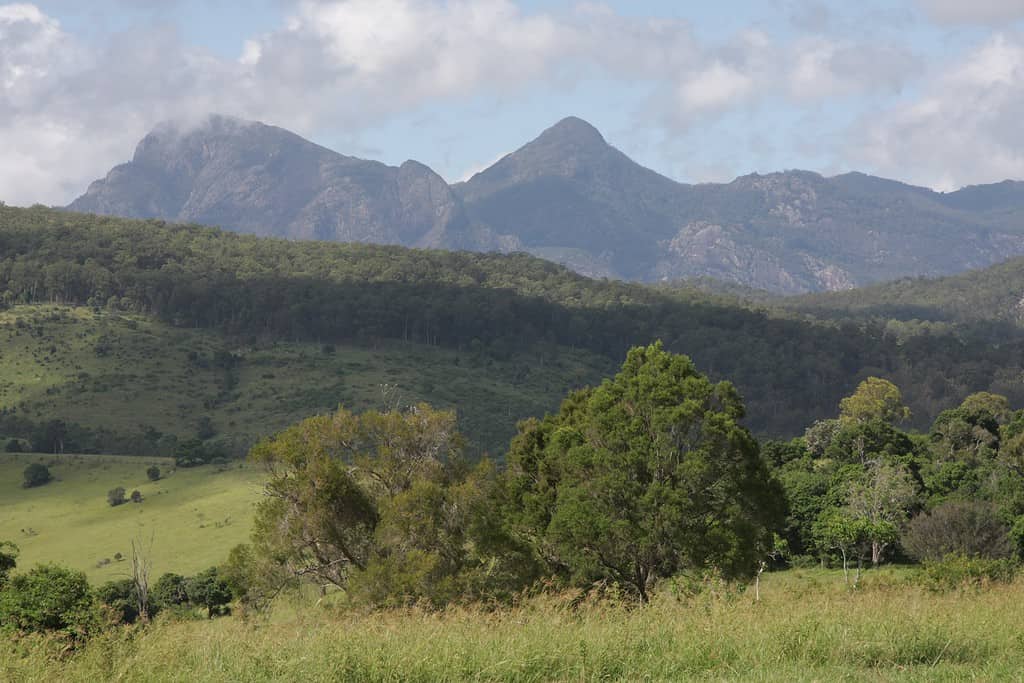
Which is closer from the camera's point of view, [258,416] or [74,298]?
[258,416]

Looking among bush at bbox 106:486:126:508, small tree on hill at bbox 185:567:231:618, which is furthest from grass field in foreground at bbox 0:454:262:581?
small tree on hill at bbox 185:567:231:618

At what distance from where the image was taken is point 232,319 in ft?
566

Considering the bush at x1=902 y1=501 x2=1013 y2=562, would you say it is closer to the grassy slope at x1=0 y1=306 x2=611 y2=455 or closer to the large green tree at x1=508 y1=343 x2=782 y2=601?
the large green tree at x1=508 y1=343 x2=782 y2=601

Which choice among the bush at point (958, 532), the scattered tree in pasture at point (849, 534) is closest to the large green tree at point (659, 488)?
the scattered tree in pasture at point (849, 534)

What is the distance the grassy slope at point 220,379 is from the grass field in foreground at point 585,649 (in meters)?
101

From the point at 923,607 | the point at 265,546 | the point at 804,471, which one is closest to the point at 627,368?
the point at 265,546

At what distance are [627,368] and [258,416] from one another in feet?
352

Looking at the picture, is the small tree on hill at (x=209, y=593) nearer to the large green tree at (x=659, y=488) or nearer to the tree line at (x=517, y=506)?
the tree line at (x=517, y=506)

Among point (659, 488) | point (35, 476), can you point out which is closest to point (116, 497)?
point (35, 476)

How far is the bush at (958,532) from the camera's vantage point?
4509 centimetres

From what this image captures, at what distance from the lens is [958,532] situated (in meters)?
46.2

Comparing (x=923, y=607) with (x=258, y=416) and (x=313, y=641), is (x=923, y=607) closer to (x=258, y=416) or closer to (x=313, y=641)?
(x=313, y=641)

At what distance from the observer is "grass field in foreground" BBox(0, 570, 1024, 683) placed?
8.69 metres

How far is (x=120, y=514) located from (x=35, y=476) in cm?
1774
